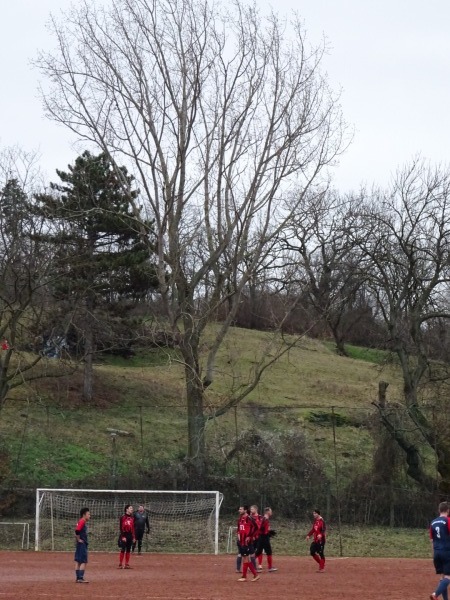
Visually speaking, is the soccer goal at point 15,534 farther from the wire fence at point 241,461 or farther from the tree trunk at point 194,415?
the tree trunk at point 194,415

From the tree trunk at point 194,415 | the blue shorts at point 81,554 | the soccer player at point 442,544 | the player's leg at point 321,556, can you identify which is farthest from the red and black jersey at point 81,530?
the tree trunk at point 194,415

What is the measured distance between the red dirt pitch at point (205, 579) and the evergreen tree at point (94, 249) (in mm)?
15414

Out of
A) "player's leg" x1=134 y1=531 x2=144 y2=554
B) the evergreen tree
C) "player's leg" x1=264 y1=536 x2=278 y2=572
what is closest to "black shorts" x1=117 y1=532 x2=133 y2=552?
"player's leg" x1=264 y1=536 x2=278 y2=572

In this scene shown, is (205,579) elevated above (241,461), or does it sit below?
below

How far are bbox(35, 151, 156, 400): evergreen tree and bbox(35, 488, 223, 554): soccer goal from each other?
906 cm

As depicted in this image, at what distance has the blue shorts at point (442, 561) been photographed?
14492 mm

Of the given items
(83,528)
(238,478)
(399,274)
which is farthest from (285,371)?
(83,528)

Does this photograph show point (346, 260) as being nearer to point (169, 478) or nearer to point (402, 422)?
point (402, 422)

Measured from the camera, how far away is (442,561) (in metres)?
14.6

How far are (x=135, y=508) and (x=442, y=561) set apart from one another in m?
19.7

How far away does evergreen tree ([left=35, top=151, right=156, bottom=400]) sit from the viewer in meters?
41.3

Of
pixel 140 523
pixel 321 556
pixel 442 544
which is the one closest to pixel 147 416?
pixel 140 523

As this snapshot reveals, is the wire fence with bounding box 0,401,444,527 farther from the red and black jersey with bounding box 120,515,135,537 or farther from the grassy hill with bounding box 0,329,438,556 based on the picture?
the red and black jersey with bounding box 120,515,135,537

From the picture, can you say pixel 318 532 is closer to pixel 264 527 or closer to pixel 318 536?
pixel 318 536
